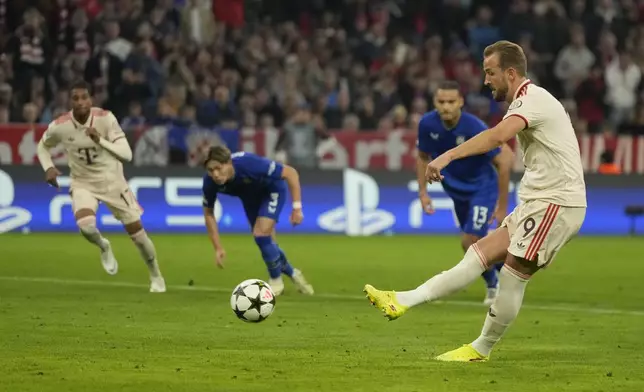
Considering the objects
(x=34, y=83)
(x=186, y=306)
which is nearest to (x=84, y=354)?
(x=186, y=306)

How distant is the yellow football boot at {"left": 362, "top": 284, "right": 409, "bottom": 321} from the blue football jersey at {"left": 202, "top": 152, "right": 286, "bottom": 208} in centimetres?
513

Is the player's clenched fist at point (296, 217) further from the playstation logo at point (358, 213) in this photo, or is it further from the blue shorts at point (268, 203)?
the playstation logo at point (358, 213)

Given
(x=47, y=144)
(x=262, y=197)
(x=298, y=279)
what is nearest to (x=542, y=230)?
(x=262, y=197)

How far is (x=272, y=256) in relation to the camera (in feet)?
48.1

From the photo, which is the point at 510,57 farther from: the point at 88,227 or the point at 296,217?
the point at 88,227

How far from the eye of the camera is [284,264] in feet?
48.9

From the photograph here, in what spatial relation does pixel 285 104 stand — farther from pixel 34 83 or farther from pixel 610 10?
pixel 610 10

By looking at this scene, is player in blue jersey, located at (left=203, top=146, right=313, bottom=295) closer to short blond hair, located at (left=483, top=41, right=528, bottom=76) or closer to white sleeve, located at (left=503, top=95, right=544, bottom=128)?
short blond hair, located at (left=483, top=41, right=528, bottom=76)

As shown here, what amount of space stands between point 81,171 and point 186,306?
2.85 m

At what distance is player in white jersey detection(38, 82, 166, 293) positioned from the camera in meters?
15.2

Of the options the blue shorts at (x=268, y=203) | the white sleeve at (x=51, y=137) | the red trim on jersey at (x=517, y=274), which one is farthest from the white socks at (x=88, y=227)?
the red trim on jersey at (x=517, y=274)

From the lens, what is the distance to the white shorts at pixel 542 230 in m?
9.29

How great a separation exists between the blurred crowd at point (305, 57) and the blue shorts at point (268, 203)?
378 inches

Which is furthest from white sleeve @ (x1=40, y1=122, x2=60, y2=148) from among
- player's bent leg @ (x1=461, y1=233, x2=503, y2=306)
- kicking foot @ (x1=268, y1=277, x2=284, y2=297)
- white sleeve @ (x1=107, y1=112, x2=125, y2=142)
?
player's bent leg @ (x1=461, y1=233, x2=503, y2=306)
